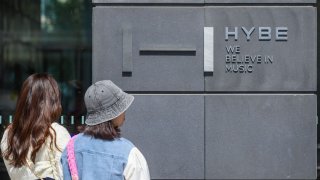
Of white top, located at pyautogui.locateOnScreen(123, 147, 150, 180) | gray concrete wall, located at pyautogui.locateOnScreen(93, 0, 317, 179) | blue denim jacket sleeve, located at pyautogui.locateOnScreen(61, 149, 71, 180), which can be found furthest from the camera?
gray concrete wall, located at pyautogui.locateOnScreen(93, 0, 317, 179)

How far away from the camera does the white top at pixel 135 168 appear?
3.45 meters

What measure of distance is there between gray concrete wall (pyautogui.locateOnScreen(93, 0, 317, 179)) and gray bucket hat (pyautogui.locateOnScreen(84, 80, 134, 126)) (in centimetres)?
395

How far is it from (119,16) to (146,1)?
340mm

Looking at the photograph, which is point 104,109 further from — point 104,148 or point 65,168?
point 65,168

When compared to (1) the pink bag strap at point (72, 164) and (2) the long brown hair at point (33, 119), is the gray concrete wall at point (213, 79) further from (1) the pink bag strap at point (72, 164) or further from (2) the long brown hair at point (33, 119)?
(1) the pink bag strap at point (72, 164)

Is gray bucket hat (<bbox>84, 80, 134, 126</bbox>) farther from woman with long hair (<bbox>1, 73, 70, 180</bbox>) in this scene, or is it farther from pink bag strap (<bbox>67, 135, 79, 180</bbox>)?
woman with long hair (<bbox>1, 73, 70, 180</bbox>)

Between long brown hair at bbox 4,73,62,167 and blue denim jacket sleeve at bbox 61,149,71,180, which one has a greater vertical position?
long brown hair at bbox 4,73,62,167

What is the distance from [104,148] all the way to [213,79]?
4.19 meters

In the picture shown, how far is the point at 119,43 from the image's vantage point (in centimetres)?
754

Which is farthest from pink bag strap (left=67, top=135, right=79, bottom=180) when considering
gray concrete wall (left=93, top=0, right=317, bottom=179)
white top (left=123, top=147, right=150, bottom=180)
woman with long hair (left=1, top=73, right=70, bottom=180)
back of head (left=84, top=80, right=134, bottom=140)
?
gray concrete wall (left=93, top=0, right=317, bottom=179)

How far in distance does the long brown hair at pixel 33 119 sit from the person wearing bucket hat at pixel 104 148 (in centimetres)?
76

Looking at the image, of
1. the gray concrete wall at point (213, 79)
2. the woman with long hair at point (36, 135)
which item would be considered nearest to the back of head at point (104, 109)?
the woman with long hair at point (36, 135)

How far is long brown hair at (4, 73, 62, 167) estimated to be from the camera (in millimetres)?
4328

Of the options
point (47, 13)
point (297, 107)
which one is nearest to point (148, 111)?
point (297, 107)
